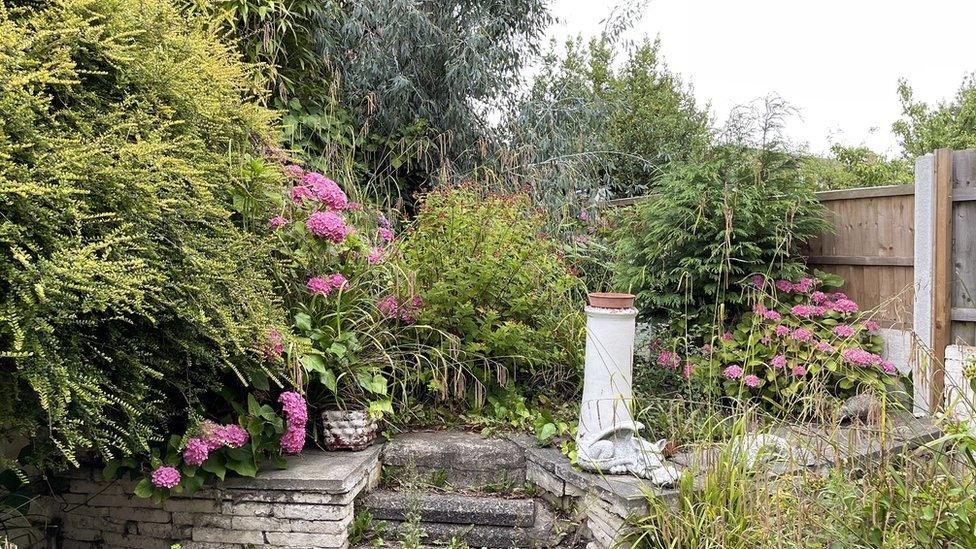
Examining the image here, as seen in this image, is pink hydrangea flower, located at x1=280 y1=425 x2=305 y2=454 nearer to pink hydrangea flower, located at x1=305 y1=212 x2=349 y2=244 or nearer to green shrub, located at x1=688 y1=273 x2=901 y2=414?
pink hydrangea flower, located at x1=305 y1=212 x2=349 y2=244

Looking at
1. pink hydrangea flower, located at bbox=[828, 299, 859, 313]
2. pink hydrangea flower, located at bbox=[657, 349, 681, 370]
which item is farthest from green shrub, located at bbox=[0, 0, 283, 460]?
pink hydrangea flower, located at bbox=[828, 299, 859, 313]

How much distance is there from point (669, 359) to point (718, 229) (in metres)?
0.83

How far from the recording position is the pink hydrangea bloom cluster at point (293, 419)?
2564mm

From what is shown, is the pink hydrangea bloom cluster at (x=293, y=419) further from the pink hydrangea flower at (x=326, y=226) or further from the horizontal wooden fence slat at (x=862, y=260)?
Result: the horizontal wooden fence slat at (x=862, y=260)

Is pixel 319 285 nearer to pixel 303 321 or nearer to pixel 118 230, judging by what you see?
pixel 303 321

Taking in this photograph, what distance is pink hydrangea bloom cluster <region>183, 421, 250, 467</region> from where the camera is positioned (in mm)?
2367

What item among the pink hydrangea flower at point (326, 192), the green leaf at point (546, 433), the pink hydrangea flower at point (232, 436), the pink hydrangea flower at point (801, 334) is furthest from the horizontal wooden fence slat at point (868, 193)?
the pink hydrangea flower at point (232, 436)

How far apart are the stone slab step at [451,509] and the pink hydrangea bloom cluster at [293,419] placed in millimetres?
450

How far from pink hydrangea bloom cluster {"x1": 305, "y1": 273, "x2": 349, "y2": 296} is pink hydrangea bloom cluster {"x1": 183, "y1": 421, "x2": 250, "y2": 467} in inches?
27.2

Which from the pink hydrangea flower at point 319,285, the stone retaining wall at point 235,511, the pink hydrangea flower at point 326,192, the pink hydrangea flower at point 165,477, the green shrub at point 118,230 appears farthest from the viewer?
the pink hydrangea flower at point 326,192

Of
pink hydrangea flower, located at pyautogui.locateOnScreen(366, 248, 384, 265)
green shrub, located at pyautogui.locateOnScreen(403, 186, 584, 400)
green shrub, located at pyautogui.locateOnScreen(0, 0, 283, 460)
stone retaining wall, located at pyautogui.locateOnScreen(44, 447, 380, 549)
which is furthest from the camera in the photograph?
green shrub, located at pyautogui.locateOnScreen(403, 186, 584, 400)

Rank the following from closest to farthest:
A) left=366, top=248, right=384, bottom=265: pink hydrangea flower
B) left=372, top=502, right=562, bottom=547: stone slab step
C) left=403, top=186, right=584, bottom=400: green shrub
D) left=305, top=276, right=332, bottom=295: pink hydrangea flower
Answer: left=372, top=502, right=562, bottom=547: stone slab step < left=305, top=276, right=332, bottom=295: pink hydrangea flower < left=366, top=248, right=384, bottom=265: pink hydrangea flower < left=403, top=186, right=584, bottom=400: green shrub

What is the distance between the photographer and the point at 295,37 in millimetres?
4797

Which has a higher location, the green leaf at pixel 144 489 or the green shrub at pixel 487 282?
the green shrub at pixel 487 282
